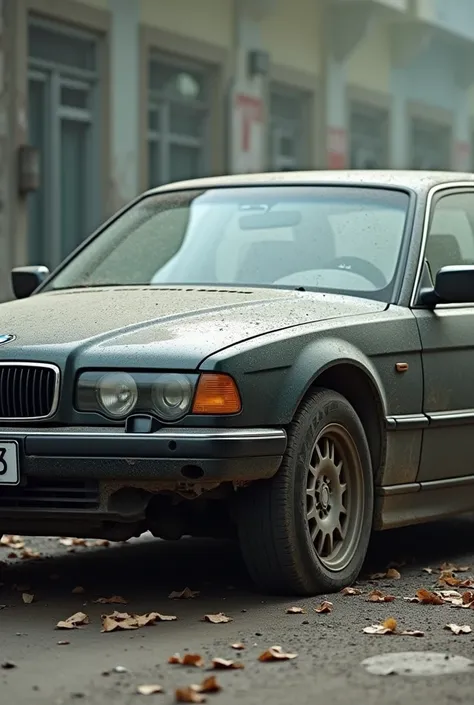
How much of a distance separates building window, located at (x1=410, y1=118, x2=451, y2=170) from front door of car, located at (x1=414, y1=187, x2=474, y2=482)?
20.1m

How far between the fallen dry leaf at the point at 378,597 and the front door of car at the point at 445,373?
840 mm

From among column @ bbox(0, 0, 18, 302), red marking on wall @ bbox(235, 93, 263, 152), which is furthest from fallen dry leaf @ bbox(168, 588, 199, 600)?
red marking on wall @ bbox(235, 93, 263, 152)

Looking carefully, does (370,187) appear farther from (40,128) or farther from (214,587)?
(40,128)

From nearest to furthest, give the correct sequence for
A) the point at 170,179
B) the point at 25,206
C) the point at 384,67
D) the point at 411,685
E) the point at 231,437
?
the point at 411,685 < the point at 231,437 < the point at 25,206 < the point at 170,179 < the point at 384,67

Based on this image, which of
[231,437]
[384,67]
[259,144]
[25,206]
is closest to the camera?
[231,437]

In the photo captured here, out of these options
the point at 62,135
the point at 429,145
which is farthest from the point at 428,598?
the point at 429,145

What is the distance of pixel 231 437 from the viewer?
6.64m

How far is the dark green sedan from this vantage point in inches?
263

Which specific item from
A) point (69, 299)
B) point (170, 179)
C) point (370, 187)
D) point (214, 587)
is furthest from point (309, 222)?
point (170, 179)

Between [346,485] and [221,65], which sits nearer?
[346,485]

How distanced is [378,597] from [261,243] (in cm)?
181

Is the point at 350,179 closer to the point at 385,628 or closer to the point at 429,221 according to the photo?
the point at 429,221

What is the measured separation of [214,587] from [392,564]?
1014mm

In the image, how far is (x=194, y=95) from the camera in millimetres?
21266
